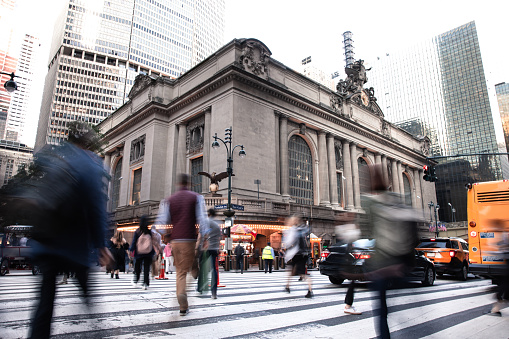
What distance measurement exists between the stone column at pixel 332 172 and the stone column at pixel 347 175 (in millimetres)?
2486

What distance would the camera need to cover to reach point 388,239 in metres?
3.79

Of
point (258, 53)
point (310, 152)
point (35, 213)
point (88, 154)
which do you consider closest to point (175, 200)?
point (88, 154)

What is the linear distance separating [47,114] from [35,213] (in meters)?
113

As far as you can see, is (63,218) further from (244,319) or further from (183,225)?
(244,319)

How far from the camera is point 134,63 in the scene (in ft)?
344

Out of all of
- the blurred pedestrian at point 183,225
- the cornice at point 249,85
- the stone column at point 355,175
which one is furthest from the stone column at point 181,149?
the blurred pedestrian at point 183,225

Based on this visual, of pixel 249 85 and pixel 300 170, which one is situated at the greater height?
pixel 249 85

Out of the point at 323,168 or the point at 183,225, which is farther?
the point at 323,168

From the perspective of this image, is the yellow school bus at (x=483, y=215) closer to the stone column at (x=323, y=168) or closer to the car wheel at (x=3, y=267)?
the car wheel at (x=3, y=267)

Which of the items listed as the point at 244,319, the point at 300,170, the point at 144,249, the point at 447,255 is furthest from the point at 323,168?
the point at 244,319

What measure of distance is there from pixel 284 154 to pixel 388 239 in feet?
101

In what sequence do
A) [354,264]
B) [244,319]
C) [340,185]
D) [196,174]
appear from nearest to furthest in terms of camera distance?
[244,319]
[354,264]
[196,174]
[340,185]

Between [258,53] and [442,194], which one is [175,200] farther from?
[442,194]

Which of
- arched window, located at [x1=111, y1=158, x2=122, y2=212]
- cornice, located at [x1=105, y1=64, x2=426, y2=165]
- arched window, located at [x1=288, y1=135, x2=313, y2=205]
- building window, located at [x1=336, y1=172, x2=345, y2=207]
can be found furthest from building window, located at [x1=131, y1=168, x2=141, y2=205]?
building window, located at [x1=336, y1=172, x2=345, y2=207]
